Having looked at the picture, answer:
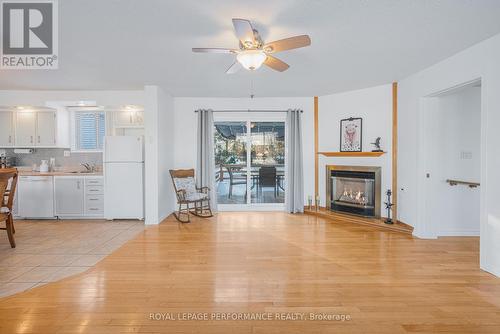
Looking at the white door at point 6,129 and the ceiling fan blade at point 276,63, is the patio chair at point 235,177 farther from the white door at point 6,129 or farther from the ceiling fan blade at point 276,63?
the white door at point 6,129

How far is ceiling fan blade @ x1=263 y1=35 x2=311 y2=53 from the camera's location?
2.19 metres

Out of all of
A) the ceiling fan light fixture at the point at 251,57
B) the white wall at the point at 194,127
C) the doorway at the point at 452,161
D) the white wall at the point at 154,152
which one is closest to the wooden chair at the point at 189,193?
the white wall at the point at 154,152

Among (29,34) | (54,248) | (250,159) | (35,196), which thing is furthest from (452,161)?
(35,196)

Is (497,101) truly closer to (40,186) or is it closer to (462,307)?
(462,307)

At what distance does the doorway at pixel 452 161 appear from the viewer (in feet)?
12.2

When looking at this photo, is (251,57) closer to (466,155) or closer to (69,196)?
(466,155)

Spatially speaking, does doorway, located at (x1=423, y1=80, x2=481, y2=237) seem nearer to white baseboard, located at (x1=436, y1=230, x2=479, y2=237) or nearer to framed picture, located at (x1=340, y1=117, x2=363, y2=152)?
white baseboard, located at (x1=436, y1=230, x2=479, y2=237)

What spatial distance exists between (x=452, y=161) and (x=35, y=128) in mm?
7165

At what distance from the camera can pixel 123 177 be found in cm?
469

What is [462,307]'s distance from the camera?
6.80 feet

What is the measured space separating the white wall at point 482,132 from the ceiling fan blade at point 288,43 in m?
2.02

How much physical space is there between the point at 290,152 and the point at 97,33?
3757 mm

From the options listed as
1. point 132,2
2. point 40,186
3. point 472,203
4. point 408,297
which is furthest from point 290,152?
point 40,186

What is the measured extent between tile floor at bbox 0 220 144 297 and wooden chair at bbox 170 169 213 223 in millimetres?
824
